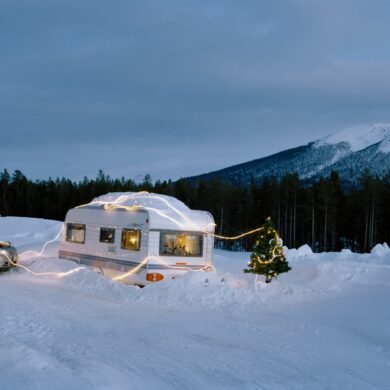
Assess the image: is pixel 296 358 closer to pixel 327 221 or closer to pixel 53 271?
pixel 53 271

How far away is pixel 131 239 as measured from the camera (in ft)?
50.8

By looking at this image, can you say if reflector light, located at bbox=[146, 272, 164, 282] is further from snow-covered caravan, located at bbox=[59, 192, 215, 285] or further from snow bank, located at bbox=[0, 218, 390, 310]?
snow bank, located at bbox=[0, 218, 390, 310]

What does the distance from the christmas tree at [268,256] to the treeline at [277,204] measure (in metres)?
31.6

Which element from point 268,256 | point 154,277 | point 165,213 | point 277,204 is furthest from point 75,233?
point 277,204

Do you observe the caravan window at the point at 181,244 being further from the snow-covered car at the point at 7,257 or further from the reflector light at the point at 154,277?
the snow-covered car at the point at 7,257

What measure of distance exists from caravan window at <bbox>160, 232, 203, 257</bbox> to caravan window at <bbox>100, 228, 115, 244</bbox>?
187cm

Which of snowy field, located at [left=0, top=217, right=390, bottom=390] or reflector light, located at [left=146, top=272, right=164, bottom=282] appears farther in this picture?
reflector light, located at [left=146, top=272, right=164, bottom=282]

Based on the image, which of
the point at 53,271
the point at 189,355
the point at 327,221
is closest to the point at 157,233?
the point at 53,271

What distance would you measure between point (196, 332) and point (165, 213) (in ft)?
20.1

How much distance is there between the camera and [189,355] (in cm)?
791

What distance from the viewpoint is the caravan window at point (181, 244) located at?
599 inches

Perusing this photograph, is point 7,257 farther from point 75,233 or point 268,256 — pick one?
point 268,256

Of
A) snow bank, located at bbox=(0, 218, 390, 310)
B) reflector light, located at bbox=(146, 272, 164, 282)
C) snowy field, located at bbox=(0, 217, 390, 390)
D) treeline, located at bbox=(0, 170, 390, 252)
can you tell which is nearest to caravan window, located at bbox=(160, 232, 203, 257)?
reflector light, located at bbox=(146, 272, 164, 282)

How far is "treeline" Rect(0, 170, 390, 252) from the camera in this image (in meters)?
49.8
